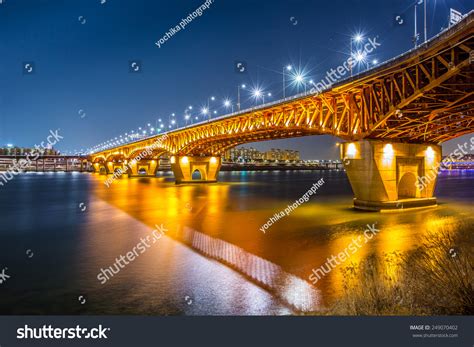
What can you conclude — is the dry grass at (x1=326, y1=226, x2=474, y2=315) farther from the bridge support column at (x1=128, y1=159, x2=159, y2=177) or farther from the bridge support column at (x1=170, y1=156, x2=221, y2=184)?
the bridge support column at (x1=128, y1=159, x2=159, y2=177)

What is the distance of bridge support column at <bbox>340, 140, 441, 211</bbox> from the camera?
2498 centimetres

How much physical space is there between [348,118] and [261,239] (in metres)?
14.6

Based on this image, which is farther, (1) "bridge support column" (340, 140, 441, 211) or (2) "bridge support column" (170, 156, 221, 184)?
(2) "bridge support column" (170, 156, 221, 184)

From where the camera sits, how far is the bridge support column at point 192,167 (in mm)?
64300

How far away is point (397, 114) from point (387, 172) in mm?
4717

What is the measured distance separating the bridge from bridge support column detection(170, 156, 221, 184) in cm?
2999

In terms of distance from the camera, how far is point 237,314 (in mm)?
7961

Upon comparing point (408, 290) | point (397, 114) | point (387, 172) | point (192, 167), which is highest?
point (397, 114)

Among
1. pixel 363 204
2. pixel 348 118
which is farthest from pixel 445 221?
pixel 348 118

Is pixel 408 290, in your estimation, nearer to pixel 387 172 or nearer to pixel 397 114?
pixel 397 114

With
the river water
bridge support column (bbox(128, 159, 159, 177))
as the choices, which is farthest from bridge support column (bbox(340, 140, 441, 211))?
bridge support column (bbox(128, 159, 159, 177))

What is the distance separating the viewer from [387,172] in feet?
82.4

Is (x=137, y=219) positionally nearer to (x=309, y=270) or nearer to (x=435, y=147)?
(x=309, y=270)

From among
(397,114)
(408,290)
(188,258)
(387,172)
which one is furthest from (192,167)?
(408,290)
